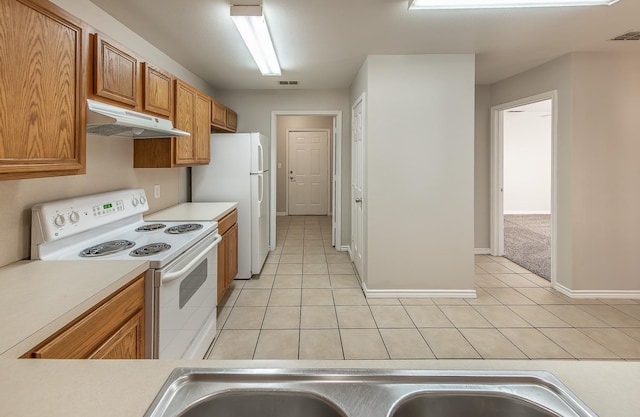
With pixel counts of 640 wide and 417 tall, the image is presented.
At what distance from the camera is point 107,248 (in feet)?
6.52

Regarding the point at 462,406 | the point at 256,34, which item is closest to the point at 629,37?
the point at 256,34

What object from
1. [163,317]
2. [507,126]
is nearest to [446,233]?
[163,317]

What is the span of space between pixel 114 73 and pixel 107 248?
3.28ft

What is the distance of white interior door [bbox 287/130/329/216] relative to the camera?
8695mm

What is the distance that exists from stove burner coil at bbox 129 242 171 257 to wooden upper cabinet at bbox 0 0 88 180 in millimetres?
483

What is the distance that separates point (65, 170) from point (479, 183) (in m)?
4.98

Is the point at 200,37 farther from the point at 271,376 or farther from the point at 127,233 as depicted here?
the point at 271,376

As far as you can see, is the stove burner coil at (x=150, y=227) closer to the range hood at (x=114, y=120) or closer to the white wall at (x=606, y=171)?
the range hood at (x=114, y=120)

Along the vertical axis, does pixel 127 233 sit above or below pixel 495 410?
above

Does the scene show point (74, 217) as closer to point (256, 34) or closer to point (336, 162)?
point (256, 34)

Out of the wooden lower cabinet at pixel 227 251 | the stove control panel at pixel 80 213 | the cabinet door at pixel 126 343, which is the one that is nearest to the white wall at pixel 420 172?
the wooden lower cabinet at pixel 227 251

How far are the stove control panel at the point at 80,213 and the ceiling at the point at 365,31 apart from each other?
1338mm

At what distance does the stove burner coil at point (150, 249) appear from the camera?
1.85 meters

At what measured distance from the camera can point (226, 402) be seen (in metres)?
0.75
